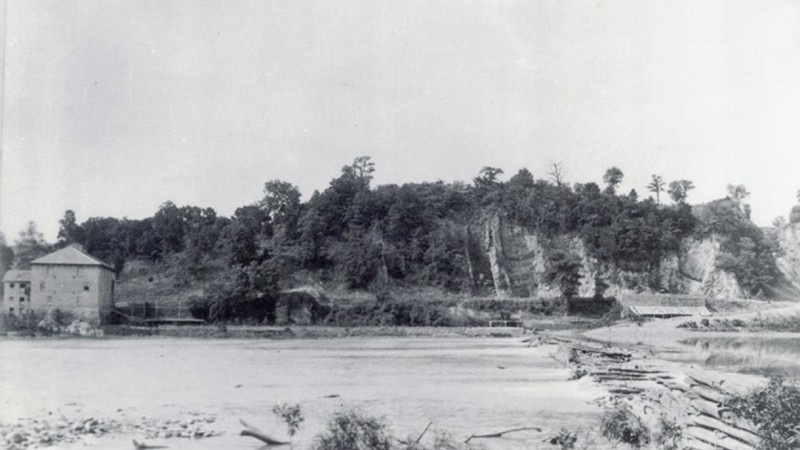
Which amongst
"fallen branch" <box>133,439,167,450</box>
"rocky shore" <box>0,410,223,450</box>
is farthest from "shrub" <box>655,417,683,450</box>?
"fallen branch" <box>133,439,167,450</box>

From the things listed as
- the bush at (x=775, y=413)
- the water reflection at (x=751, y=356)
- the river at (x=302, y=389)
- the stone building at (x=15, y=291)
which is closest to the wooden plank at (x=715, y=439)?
the bush at (x=775, y=413)

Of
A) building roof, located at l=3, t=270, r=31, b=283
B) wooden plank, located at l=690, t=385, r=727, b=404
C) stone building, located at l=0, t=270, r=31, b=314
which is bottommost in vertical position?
wooden plank, located at l=690, t=385, r=727, b=404

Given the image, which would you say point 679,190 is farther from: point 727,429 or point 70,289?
point 727,429

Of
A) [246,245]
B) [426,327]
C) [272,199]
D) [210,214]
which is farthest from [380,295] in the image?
[210,214]

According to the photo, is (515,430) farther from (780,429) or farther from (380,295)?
(380,295)

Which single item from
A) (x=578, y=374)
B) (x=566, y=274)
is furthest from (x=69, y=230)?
(x=578, y=374)

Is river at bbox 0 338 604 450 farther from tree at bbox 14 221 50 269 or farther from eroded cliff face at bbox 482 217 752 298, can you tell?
eroded cliff face at bbox 482 217 752 298
